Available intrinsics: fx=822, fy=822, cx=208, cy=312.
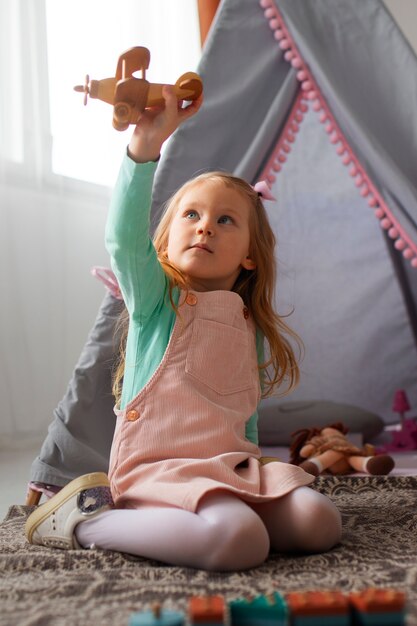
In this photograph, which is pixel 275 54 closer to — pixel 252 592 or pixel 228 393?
pixel 228 393

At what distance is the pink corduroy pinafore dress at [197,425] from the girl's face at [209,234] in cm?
5

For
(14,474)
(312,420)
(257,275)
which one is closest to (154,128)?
(257,275)

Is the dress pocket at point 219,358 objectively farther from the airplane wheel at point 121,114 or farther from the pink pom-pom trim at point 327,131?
the pink pom-pom trim at point 327,131

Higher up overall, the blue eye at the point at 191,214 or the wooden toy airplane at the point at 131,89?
the wooden toy airplane at the point at 131,89

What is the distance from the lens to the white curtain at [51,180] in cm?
246

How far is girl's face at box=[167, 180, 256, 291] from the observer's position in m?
1.28

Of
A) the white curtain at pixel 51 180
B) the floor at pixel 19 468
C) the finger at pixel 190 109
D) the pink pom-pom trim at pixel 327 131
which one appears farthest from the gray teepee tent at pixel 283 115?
the white curtain at pixel 51 180

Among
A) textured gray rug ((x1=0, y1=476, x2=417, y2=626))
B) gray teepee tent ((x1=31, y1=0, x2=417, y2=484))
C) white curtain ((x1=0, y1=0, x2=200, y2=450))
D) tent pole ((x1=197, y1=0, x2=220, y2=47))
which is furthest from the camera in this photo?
white curtain ((x1=0, y1=0, x2=200, y2=450))

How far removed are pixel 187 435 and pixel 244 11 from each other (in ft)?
3.60

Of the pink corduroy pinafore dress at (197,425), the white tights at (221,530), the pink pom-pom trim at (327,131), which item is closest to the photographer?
the white tights at (221,530)

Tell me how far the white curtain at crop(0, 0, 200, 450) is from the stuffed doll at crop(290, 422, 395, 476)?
103 cm

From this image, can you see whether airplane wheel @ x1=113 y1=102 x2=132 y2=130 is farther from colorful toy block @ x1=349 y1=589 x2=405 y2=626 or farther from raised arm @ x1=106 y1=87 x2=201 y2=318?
colorful toy block @ x1=349 y1=589 x2=405 y2=626

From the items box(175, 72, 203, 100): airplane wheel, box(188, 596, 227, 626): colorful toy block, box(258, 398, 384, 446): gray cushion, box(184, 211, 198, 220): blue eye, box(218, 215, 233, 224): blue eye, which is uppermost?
box(175, 72, 203, 100): airplane wheel

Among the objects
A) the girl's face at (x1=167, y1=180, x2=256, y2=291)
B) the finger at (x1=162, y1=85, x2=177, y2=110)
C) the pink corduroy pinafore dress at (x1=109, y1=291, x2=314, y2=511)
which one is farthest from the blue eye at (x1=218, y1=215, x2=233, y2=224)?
the finger at (x1=162, y1=85, x2=177, y2=110)
